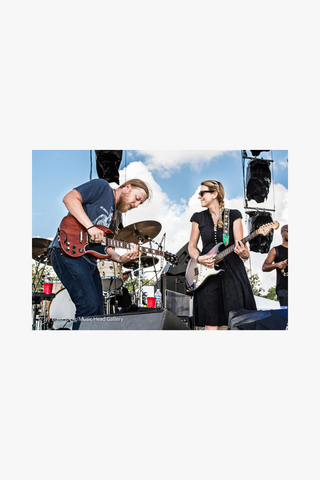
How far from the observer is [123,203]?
464 centimetres

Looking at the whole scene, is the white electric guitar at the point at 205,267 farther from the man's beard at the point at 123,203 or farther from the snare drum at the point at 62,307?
the snare drum at the point at 62,307

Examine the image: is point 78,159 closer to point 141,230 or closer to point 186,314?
point 141,230

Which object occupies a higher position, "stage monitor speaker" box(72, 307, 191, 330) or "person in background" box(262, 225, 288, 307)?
"person in background" box(262, 225, 288, 307)

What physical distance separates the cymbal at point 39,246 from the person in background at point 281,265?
2573 mm

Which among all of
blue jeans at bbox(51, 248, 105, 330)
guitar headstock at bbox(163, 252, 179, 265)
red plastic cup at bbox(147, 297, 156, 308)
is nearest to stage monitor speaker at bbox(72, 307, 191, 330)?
blue jeans at bbox(51, 248, 105, 330)

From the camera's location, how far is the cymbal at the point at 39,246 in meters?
4.25

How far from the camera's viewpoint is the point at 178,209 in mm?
4578

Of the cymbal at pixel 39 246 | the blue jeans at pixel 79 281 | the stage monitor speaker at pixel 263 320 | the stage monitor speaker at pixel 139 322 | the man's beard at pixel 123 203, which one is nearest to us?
the stage monitor speaker at pixel 139 322

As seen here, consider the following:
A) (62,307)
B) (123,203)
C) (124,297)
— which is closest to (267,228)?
(123,203)

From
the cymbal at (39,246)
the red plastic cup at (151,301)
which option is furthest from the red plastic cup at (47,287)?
the red plastic cup at (151,301)

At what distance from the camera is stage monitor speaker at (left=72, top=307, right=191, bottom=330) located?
2.54m

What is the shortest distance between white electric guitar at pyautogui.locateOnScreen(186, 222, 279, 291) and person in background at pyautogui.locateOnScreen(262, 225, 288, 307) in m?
0.21

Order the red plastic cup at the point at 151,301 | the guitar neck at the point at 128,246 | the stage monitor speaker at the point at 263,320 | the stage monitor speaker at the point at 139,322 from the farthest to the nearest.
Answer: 1. the red plastic cup at the point at 151,301
2. the guitar neck at the point at 128,246
3. the stage monitor speaker at the point at 263,320
4. the stage monitor speaker at the point at 139,322

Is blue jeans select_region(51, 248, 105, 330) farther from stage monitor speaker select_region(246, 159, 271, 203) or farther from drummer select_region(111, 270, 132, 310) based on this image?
stage monitor speaker select_region(246, 159, 271, 203)
